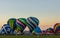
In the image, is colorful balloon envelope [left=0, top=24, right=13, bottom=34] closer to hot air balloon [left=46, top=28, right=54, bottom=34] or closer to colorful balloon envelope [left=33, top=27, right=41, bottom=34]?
colorful balloon envelope [left=33, top=27, right=41, bottom=34]

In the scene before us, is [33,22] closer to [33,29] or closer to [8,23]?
[33,29]

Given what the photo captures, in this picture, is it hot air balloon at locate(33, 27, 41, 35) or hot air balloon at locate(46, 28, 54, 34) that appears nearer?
hot air balloon at locate(33, 27, 41, 35)

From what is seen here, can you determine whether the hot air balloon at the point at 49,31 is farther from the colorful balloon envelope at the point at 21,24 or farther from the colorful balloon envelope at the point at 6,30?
the colorful balloon envelope at the point at 6,30

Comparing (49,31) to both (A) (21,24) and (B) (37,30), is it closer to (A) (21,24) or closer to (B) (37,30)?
(B) (37,30)

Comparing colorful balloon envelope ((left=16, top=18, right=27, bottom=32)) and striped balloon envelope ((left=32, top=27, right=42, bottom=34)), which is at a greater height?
colorful balloon envelope ((left=16, top=18, right=27, bottom=32))

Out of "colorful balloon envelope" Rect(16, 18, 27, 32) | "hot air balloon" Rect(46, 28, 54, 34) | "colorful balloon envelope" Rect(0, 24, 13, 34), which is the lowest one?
"hot air balloon" Rect(46, 28, 54, 34)

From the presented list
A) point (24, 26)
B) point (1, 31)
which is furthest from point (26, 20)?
point (1, 31)

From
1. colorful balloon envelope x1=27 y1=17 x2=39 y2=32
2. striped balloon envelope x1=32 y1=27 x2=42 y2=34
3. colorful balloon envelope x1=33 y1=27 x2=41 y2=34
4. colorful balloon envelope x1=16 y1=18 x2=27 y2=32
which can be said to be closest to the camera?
striped balloon envelope x1=32 y1=27 x2=42 y2=34

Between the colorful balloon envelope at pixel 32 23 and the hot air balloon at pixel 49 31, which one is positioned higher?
the colorful balloon envelope at pixel 32 23

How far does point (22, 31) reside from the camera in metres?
38.8

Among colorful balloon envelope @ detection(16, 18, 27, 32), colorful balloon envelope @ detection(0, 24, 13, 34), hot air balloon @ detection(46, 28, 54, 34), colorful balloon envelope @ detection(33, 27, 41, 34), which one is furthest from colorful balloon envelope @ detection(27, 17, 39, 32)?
colorful balloon envelope @ detection(0, 24, 13, 34)

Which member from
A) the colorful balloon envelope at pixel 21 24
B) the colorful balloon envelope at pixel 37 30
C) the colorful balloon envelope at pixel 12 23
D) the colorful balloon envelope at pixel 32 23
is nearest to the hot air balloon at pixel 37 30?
the colorful balloon envelope at pixel 37 30

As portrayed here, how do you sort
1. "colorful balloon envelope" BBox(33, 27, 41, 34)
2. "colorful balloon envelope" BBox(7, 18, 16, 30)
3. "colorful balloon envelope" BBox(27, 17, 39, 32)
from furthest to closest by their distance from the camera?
"colorful balloon envelope" BBox(7, 18, 16, 30) → "colorful balloon envelope" BBox(27, 17, 39, 32) → "colorful balloon envelope" BBox(33, 27, 41, 34)

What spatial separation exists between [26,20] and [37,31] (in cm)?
376
